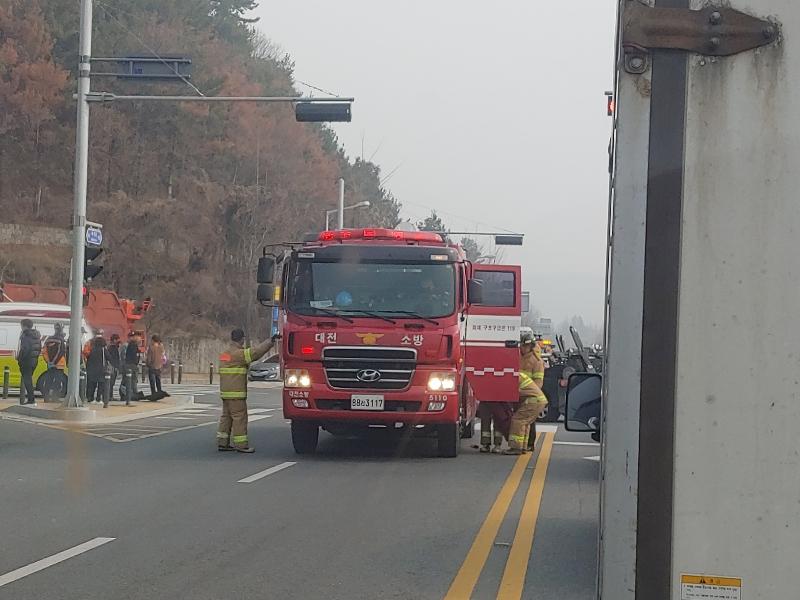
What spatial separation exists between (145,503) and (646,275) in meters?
9.16

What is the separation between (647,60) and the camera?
2852mm

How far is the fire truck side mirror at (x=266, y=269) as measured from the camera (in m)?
14.7

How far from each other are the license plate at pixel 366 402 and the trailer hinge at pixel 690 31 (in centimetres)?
1223

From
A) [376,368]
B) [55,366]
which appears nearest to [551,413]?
[376,368]

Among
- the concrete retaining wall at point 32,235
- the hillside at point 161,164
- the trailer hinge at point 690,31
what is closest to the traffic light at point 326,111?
the trailer hinge at point 690,31

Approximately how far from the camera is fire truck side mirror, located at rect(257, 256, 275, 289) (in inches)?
578

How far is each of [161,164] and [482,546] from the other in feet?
187

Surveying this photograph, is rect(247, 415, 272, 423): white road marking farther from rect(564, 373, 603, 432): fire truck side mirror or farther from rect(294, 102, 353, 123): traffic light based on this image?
rect(564, 373, 603, 432): fire truck side mirror

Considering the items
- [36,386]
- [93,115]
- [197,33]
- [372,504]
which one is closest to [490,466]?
[372,504]

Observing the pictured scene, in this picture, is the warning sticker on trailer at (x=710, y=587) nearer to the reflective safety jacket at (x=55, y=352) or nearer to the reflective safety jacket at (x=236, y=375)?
the reflective safety jacket at (x=236, y=375)

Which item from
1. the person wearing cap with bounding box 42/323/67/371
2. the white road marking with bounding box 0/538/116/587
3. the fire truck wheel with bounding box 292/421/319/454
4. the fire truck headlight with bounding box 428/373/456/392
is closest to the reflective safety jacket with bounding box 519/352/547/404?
the fire truck headlight with bounding box 428/373/456/392

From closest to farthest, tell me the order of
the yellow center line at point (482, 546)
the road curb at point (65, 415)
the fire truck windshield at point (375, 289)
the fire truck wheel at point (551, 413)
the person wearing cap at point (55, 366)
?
the yellow center line at point (482, 546) < the fire truck windshield at point (375, 289) < the road curb at point (65, 415) < the fire truck wheel at point (551, 413) < the person wearing cap at point (55, 366)

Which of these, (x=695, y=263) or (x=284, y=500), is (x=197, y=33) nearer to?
(x=284, y=500)

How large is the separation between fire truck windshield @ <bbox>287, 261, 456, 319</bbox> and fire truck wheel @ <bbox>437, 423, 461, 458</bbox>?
1.56 metres
